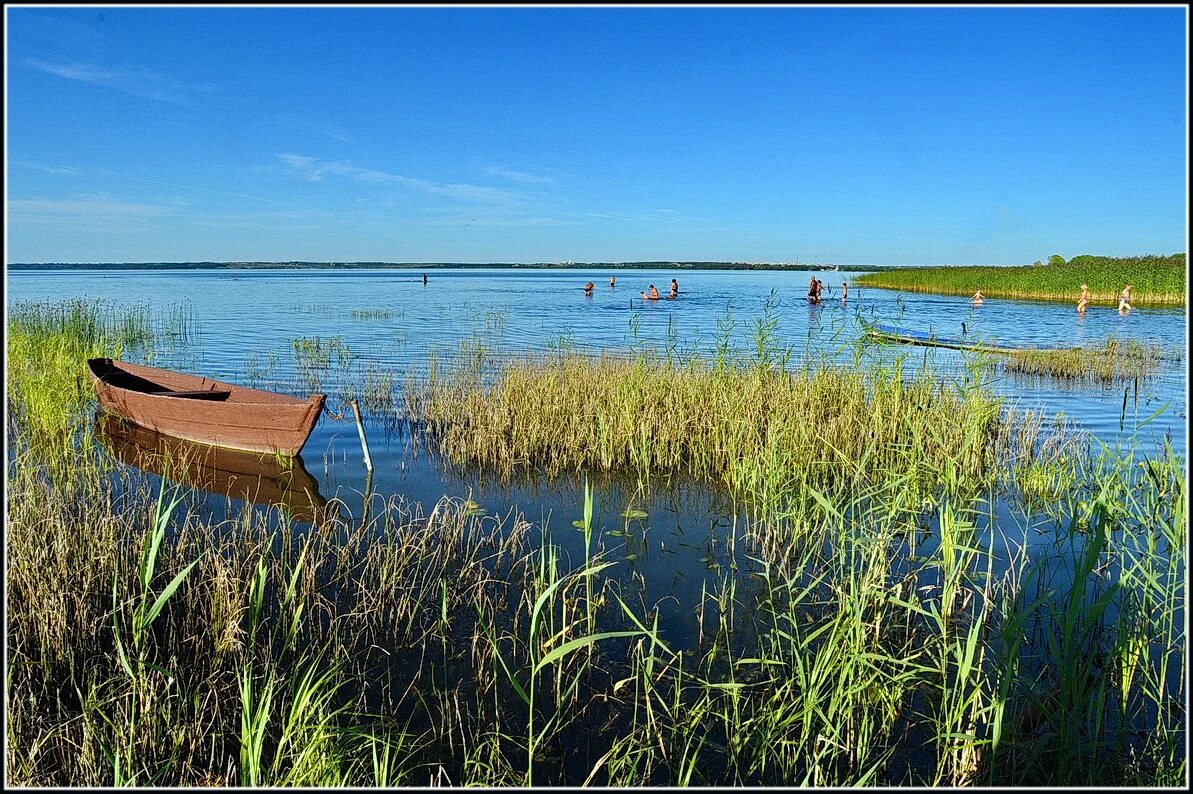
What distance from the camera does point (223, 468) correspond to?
9469 millimetres

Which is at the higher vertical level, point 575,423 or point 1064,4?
point 1064,4

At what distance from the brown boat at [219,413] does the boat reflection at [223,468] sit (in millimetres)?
151

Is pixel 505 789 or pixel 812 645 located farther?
pixel 812 645

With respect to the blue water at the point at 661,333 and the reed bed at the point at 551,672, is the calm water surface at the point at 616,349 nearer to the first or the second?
the blue water at the point at 661,333

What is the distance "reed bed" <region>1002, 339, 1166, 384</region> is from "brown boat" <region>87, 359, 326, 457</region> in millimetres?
14068

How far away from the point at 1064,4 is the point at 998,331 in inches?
1007

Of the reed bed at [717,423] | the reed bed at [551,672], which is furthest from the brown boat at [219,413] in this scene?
the reed bed at [551,672]

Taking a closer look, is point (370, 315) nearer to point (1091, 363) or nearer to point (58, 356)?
point (58, 356)

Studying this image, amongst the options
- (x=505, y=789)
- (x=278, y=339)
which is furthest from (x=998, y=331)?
(x=505, y=789)

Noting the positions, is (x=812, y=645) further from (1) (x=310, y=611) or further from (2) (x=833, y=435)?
(2) (x=833, y=435)

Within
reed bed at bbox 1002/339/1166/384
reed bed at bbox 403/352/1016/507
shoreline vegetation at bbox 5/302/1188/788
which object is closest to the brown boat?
shoreline vegetation at bbox 5/302/1188/788

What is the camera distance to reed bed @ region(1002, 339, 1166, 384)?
15414 millimetres

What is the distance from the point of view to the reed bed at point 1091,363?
15414 millimetres

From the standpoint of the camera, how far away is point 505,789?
3.01 metres
